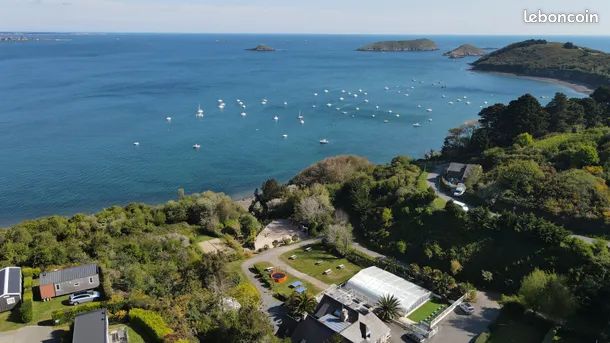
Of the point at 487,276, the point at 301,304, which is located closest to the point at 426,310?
the point at 487,276

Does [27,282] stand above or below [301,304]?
above

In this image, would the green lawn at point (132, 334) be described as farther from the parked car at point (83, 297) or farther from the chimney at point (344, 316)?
the chimney at point (344, 316)

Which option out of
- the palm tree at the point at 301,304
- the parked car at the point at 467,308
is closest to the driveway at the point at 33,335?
the palm tree at the point at 301,304

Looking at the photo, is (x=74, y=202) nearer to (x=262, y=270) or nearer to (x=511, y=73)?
(x=262, y=270)

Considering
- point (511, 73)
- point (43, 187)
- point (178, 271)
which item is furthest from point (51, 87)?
point (511, 73)

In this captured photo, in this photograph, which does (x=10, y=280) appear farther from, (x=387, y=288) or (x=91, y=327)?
(x=387, y=288)
